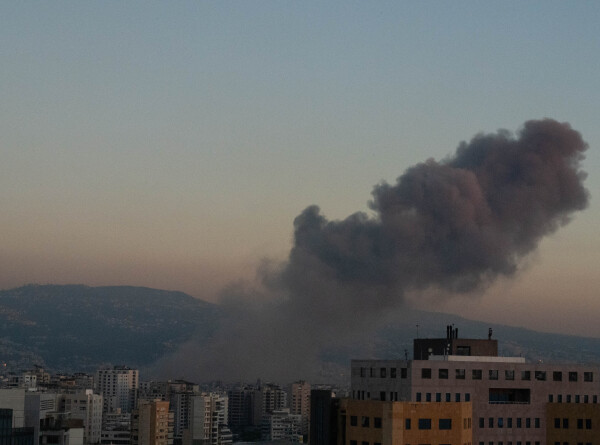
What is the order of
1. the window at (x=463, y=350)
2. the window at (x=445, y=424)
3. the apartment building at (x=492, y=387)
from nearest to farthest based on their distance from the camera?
the window at (x=445, y=424) < the apartment building at (x=492, y=387) < the window at (x=463, y=350)

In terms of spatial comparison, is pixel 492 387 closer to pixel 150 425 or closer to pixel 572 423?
pixel 572 423

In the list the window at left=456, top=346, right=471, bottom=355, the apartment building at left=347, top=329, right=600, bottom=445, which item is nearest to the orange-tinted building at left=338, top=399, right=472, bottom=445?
the apartment building at left=347, top=329, right=600, bottom=445

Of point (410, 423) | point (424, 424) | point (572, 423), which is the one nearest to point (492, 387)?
point (572, 423)

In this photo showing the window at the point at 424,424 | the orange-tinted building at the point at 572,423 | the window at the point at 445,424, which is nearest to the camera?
the window at the point at 424,424

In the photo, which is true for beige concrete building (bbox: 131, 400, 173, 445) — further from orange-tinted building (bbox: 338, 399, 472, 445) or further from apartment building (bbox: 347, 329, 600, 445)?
orange-tinted building (bbox: 338, 399, 472, 445)

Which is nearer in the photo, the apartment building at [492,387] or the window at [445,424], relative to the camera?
the window at [445,424]

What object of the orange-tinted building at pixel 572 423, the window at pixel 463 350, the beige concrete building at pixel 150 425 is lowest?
the beige concrete building at pixel 150 425

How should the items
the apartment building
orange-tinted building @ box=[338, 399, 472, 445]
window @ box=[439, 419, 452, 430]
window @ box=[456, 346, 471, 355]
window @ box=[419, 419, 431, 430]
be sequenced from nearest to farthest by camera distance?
orange-tinted building @ box=[338, 399, 472, 445] → window @ box=[419, 419, 431, 430] → window @ box=[439, 419, 452, 430] → the apartment building → window @ box=[456, 346, 471, 355]

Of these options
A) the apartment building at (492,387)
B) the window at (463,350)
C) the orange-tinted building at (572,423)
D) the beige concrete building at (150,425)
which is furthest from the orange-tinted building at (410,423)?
the beige concrete building at (150,425)

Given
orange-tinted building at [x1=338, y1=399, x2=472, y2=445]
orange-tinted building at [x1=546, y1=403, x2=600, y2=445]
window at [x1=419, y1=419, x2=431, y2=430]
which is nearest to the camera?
orange-tinted building at [x1=338, y1=399, x2=472, y2=445]

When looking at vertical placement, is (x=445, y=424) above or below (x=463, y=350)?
below

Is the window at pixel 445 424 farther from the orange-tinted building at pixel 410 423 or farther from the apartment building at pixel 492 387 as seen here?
the apartment building at pixel 492 387

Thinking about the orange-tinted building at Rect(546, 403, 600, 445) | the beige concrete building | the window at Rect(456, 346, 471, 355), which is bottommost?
the beige concrete building

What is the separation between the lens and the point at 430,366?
8506cm
